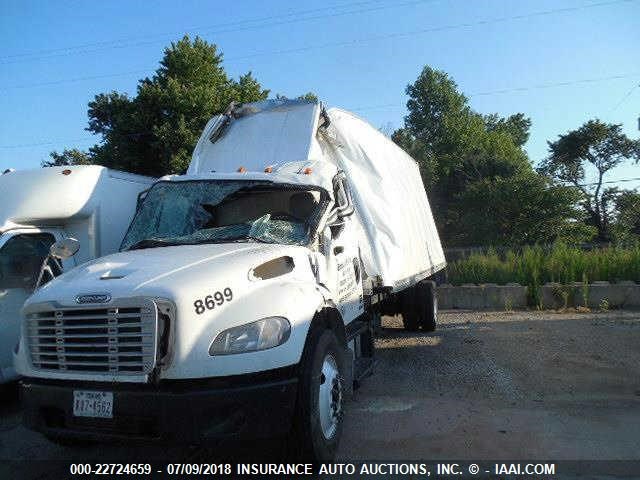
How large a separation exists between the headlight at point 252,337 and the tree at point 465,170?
23588 mm

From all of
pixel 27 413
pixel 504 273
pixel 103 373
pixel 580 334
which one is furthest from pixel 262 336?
pixel 504 273

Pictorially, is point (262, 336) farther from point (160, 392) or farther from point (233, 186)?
point (233, 186)

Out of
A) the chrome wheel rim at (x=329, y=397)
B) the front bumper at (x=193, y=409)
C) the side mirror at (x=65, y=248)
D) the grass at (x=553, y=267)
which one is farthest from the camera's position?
the grass at (x=553, y=267)

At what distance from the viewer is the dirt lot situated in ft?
14.5

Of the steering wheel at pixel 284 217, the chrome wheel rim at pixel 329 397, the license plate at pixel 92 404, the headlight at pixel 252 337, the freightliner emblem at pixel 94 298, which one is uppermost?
the steering wheel at pixel 284 217

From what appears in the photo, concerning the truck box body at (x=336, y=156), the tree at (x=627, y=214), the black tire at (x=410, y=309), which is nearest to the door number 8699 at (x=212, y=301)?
the truck box body at (x=336, y=156)

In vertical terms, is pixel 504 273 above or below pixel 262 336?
below

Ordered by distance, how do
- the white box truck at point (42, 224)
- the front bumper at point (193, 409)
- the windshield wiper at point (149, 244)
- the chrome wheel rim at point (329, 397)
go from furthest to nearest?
the white box truck at point (42, 224)
the windshield wiper at point (149, 244)
the chrome wheel rim at point (329, 397)
the front bumper at point (193, 409)

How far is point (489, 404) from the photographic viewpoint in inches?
217

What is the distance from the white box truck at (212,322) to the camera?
3.34 m

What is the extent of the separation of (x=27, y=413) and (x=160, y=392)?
1162 millimetres

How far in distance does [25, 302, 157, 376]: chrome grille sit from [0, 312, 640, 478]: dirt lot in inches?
52.9

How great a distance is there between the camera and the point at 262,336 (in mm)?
3486

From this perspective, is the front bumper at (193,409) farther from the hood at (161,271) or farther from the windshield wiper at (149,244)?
the windshield wiper at (149,244)
